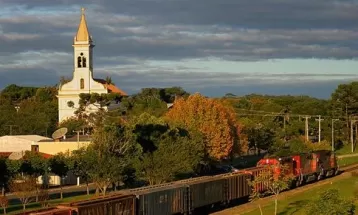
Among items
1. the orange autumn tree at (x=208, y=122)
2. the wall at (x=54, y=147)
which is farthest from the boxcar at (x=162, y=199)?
the wall at (x=54, y=147)

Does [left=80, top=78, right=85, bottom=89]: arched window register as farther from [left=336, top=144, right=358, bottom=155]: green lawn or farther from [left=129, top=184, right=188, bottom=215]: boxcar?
[left=129, top=184, right=188, bottom=215]: boxcar

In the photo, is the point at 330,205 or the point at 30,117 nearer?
the point at 330,205

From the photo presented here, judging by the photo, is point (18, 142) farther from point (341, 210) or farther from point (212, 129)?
point (341, 210)

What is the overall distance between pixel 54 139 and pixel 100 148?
27822mm

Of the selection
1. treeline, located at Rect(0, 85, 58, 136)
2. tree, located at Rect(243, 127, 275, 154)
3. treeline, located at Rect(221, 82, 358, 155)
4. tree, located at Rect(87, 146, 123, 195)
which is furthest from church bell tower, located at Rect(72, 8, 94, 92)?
tree, located at Rect(87, 146, 123, 195)

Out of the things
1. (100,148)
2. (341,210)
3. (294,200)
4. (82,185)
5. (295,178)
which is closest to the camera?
(341,210)

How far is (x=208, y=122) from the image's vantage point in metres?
80.8

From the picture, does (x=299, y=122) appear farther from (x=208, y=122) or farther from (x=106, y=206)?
(x=106, y=206)

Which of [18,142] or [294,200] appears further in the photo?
[18,142]

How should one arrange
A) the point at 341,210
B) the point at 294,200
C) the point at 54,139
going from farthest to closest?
the point at 54,139 → the point at 294,200 → the point at 341,210

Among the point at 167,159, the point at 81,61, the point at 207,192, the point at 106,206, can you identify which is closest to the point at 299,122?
the point at 81,61

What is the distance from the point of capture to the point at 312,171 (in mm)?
71375

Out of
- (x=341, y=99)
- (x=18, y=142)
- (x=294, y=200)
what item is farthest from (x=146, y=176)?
(x=341, y=99)

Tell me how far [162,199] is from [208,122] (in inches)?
1581
